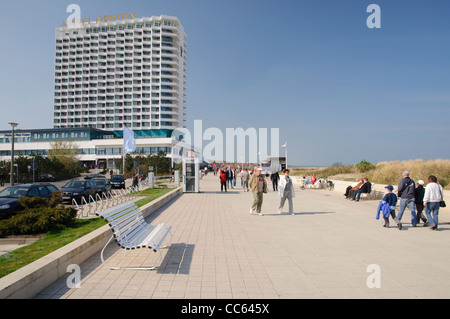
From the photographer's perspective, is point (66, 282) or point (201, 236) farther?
point (201, 236)

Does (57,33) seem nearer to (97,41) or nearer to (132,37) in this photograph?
(97,41)

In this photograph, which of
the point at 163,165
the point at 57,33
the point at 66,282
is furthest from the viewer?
the point at 57,33

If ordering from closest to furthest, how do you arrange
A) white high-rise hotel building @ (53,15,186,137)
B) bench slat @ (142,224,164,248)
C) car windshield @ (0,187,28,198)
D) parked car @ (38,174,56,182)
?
bench slat @ (142,224,164,248) → car windshield @ (0,187,28,198) → parked car @ (38,174,56,182) → white high-rise hotel building @ (53,15,186,137)

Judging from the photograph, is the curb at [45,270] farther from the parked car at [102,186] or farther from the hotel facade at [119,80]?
the hotel facade at [119,80]

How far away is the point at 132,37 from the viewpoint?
3659 inches

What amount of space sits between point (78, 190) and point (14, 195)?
4.39 metres

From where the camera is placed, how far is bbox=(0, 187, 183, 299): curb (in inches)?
130

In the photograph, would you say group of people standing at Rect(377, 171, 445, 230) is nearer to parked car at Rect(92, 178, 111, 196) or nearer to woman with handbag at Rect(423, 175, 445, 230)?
woman with handbag at Rect(423, 175, 445, 230)

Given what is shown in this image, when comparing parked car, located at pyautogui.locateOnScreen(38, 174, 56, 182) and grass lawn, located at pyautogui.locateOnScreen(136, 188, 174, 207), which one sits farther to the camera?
parked car, located at pyautogui.locateOnScreen(38, 174, 56, 182)

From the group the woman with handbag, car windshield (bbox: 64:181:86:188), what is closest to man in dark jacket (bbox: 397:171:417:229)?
the woman with handbag

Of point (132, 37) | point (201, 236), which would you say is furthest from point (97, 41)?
point (201, 236)

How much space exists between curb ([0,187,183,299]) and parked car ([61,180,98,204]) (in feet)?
33.7

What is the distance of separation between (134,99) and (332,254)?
9402cm
